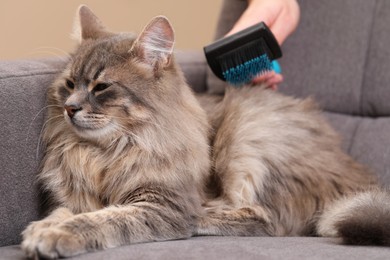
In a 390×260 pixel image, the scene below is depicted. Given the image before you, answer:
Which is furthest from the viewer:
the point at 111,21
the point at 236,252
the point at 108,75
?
the point at 111,21

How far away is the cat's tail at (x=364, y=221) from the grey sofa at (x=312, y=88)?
4cm

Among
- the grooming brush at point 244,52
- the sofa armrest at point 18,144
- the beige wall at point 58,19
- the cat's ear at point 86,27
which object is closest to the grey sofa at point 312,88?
the sofa armrest at point 18,144

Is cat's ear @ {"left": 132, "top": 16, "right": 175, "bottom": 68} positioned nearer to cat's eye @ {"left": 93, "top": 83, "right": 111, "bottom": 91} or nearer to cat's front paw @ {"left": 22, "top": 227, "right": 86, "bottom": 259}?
cat's eye @ {"left": 93, "top": 83, "right": 111, "bottom": 91}

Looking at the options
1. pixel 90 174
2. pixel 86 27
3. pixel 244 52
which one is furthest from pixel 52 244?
pixel 244 52

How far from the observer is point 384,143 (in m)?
2.22

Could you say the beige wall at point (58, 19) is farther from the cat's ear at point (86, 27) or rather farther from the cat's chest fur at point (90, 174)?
the cat's chest fur at point (90, 174)

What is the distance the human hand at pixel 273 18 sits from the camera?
2.16 m

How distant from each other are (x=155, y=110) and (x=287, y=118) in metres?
0.51

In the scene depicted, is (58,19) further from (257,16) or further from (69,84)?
(69,84)

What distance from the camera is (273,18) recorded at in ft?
7.34

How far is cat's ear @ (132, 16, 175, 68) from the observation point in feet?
5.16

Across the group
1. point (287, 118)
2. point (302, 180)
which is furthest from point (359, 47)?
point (302, 180)

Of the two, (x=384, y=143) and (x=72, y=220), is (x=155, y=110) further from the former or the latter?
(x=384, y=143)

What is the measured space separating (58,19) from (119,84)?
50.1 inches
